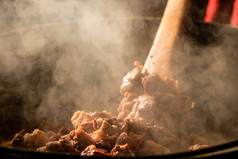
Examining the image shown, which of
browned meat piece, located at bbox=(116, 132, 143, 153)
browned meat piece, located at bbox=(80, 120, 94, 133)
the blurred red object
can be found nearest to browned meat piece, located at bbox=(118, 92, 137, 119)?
browned meat piece, located at bbox=(80, 120, 94, 133)

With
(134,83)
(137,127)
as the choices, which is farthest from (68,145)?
(134,83)

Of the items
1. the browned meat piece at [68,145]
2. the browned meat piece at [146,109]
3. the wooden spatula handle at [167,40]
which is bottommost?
the browned meat piece at [68,145]

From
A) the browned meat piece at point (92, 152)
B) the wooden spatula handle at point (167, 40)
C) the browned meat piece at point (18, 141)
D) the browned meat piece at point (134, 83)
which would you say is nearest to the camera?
the browned meat piece at point (92, 152)

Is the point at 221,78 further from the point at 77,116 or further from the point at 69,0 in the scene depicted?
the point at 69,0

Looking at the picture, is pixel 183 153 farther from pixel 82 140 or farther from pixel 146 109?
pixel 146 109

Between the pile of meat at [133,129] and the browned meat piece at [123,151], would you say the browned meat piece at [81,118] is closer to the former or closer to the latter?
the pile of meat at [133,129]

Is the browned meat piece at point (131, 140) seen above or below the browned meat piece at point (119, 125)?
below

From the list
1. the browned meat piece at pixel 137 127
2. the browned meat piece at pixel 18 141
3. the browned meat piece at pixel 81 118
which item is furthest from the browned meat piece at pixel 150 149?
the browned meat piece at pixel 18 141
